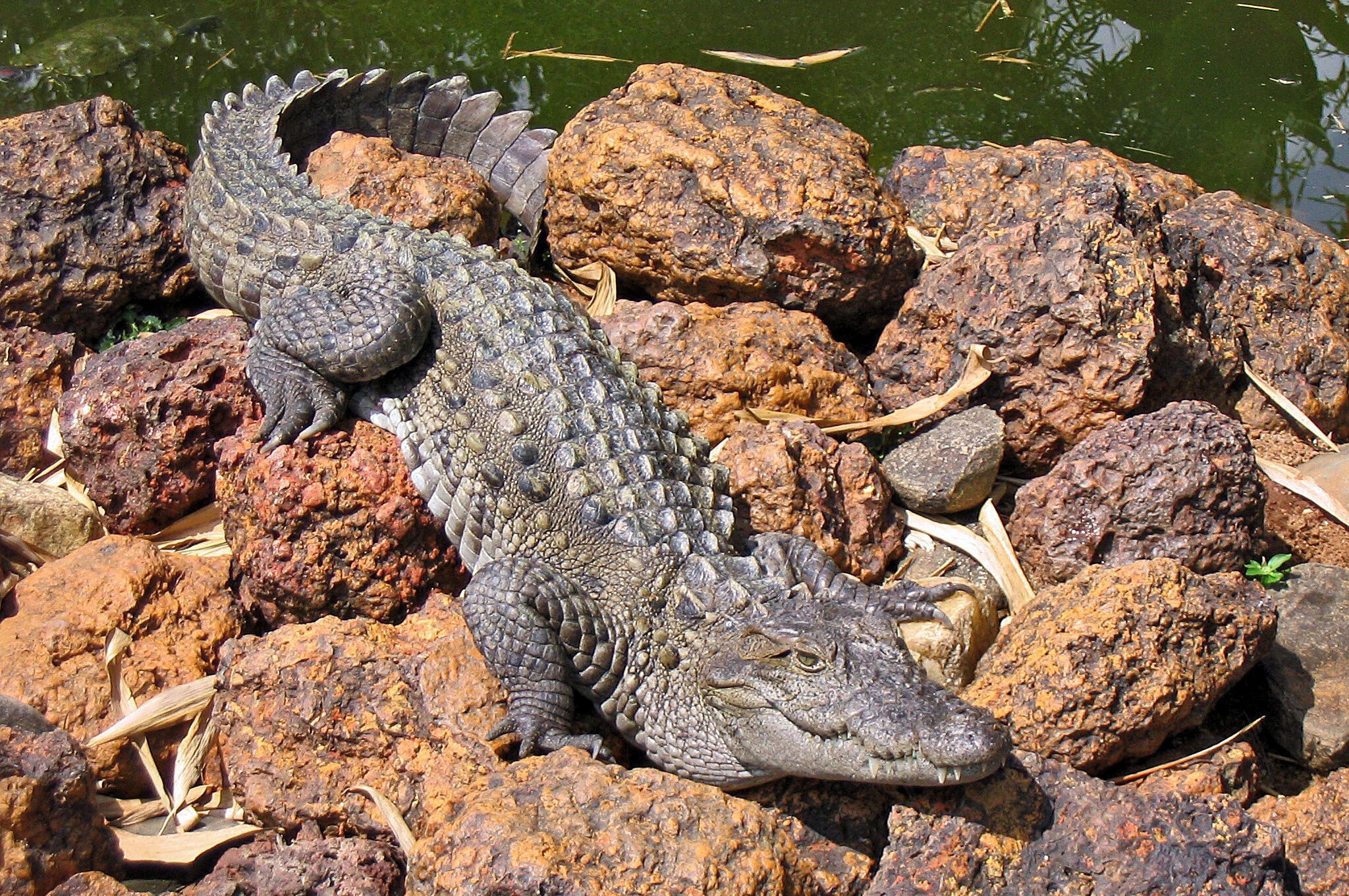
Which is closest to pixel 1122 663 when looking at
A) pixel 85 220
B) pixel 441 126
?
pixel 441 126

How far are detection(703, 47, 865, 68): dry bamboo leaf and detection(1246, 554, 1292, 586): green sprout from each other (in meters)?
4.63

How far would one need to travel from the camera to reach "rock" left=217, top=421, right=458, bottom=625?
3.47 metres

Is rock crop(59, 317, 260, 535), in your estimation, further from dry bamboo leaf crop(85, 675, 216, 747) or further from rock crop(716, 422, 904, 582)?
rock crop(716, 422, 904, 582)

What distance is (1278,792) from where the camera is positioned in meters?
3.39

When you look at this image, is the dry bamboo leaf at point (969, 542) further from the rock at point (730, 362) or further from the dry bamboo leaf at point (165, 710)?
the dry bamboo leaf at point (165, 710)

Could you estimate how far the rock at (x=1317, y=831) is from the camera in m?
2.93

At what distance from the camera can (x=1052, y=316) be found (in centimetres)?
399

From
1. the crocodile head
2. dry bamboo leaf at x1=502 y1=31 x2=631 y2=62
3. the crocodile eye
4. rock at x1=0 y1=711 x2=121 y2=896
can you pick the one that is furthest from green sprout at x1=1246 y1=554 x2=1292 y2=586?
dry bamboo leaf at x1=502 y1=31 x2=631 y2=62

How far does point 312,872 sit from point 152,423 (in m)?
1.80

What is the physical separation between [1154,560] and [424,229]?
3.06 m

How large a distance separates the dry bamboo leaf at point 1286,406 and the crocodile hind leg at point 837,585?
193 centimetres

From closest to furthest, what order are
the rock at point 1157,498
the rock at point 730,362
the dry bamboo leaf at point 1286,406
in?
the rock at point 1157,498, the rock at point 730,362, the dry bamboo leaf at point 1286,406

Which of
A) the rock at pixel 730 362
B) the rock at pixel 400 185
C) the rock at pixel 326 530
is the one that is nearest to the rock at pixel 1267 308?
the rock at pixel 730 362

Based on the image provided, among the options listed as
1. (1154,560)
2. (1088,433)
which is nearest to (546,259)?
(1088,433)
